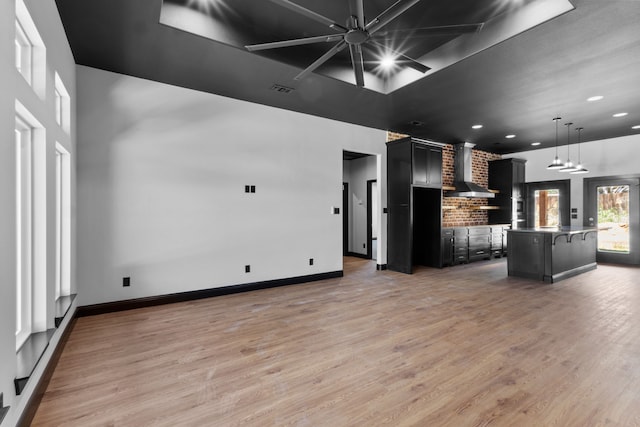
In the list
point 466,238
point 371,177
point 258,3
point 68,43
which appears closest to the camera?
point 258,3

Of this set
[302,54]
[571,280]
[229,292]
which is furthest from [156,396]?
[571,280]

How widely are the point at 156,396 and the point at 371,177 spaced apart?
253 inches

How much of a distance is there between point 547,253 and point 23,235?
6703 mm

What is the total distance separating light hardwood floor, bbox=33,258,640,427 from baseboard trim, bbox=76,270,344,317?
0.41 ft

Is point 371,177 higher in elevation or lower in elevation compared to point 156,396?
higher

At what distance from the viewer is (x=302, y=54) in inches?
138

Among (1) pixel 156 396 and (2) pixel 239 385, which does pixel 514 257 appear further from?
(1) pixel 156 396

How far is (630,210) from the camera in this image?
6.75m

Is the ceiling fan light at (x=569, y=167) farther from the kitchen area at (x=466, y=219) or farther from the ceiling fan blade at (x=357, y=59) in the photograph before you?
the ceiling fan blade at (x=357, y=59)

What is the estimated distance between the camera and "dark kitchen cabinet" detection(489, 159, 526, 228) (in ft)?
25.8

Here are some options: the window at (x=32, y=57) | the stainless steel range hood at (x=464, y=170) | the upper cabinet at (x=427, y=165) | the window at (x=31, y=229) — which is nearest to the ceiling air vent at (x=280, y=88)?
the window at (x=32, y=57)

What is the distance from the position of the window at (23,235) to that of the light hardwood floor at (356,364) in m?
0.50

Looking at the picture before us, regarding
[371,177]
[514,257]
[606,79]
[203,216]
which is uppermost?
[606,79]

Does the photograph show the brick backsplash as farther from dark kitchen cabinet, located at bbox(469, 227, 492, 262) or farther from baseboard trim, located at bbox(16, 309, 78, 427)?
baseboard trim, located at bbox(16, 309, 78, 427)
